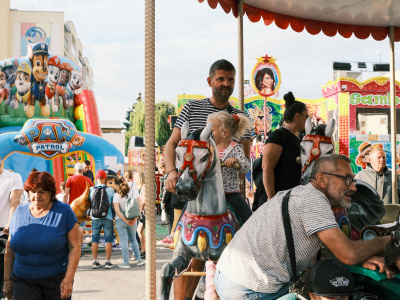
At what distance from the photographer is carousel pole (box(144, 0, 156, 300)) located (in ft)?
9.37

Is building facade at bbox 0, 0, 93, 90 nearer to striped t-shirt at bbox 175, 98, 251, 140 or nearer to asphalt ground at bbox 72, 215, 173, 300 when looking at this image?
asphalt ground at bbox 72, 215, 173, 300

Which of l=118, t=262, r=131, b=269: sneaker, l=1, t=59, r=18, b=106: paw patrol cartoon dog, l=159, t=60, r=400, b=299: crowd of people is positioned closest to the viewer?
l=159, t=60, r=400, b=299: crowd of people

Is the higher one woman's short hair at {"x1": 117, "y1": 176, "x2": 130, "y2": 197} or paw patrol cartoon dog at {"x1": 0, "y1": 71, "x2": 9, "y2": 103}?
paw patrol cartoon dog at {"x1": 0, "y1": 71, "x2": 9, "y2": 103}

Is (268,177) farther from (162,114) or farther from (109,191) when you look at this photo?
(162,114)

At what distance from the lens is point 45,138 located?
14.1m

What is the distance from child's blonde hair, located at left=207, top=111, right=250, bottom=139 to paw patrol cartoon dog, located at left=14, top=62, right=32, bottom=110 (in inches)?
581

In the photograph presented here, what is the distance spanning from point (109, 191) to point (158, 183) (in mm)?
9529

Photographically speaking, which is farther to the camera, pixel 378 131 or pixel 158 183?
pixel 378 131

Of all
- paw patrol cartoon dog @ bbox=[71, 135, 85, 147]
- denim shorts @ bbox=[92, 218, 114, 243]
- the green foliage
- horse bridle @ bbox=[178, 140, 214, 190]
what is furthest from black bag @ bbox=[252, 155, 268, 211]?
the green foliage

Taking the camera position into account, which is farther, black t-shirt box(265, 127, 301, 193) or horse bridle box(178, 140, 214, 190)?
black t-shirt box(265, 127, 301, 193)

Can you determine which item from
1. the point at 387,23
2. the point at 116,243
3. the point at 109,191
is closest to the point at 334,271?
the point at 387,23

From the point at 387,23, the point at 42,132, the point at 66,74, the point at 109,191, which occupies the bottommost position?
the point at 109,191

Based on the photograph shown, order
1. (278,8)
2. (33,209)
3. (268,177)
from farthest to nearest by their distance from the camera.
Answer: (278,8), (268,177), (33,209)

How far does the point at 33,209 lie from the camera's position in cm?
382
